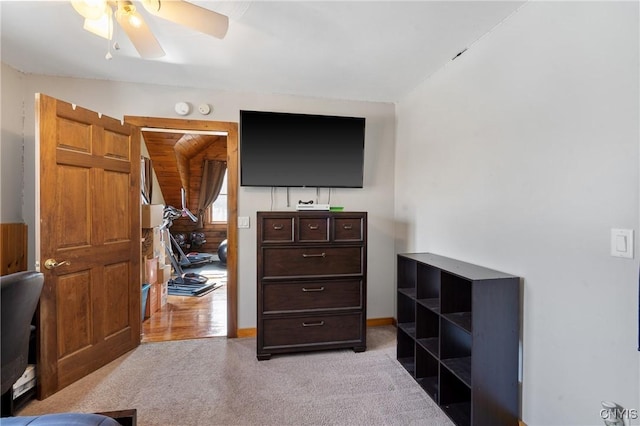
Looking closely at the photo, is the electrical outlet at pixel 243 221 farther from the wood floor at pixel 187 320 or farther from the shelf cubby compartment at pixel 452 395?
the shelf cubby compartment at pixel 452 395

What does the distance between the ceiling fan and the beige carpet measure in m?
2.12

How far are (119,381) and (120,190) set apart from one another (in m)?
1.51

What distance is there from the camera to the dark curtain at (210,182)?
23.2 feet

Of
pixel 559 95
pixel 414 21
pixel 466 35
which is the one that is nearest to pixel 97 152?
pixel 414 21

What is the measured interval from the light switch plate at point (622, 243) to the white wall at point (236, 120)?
2.20m

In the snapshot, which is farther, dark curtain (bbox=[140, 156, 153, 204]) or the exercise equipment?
dark curtain (bbox=[140, 156, 153, 204])

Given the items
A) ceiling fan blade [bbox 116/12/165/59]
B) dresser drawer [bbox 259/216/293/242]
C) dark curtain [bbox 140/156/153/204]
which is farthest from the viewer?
dark curtain [bbox 140/156/153/204]

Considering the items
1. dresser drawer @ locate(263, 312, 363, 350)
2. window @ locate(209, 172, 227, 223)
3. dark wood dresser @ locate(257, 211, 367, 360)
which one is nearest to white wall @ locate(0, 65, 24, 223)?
dark wood dresser @ locate(257, 211, 367, 360)

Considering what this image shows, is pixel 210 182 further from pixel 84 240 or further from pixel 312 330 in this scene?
pixel 312 330

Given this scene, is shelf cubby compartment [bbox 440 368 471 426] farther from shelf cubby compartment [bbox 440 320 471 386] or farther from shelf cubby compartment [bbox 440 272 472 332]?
shelf cubby compartment [bbox 440 272 472 332]

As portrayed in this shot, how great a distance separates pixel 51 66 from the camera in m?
2.65

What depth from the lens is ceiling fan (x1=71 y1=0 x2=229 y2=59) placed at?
57.4 inches

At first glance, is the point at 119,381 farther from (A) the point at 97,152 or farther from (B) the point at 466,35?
Result: (B) the point at 466,35

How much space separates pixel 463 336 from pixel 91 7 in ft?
9.26
